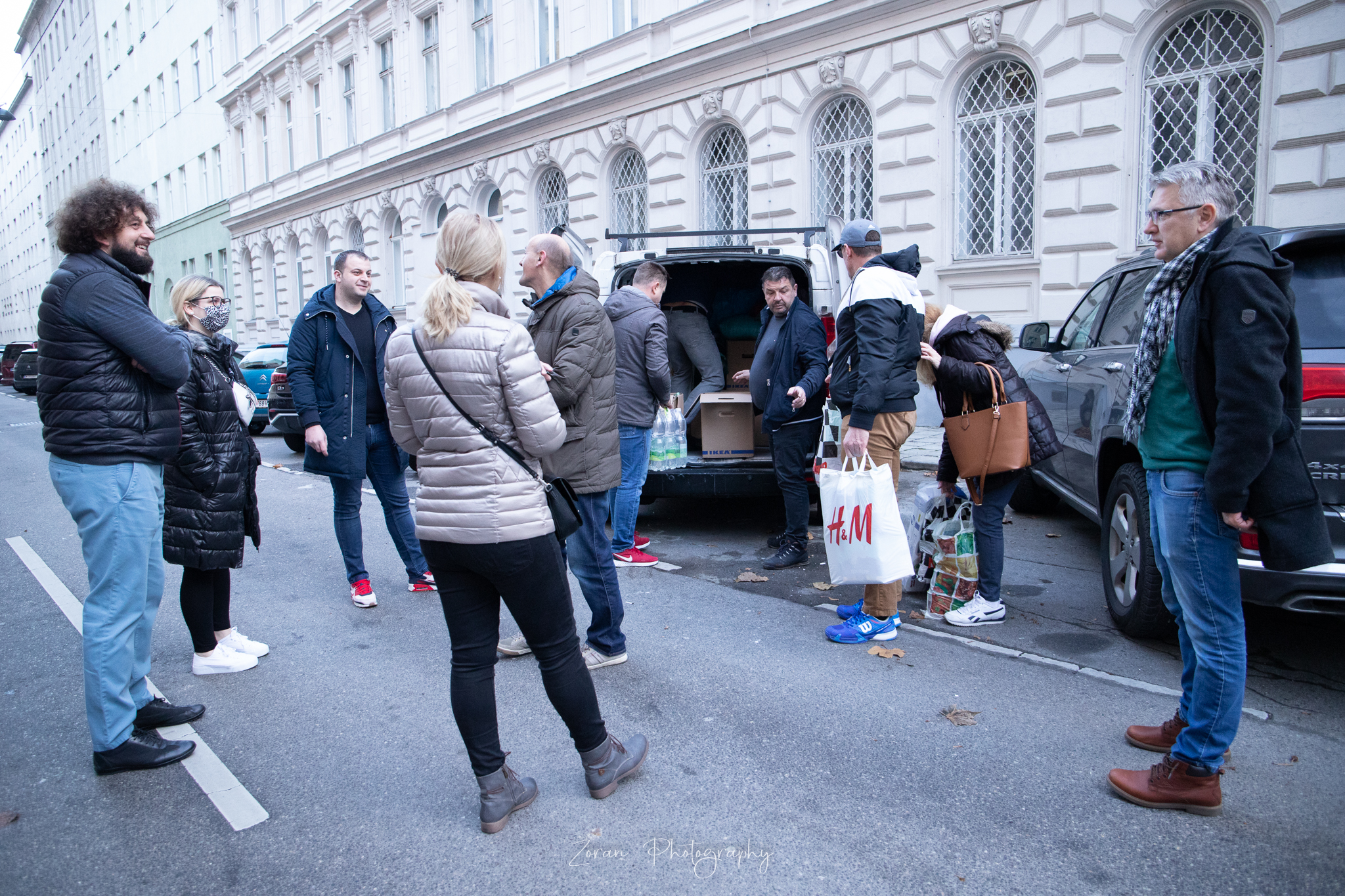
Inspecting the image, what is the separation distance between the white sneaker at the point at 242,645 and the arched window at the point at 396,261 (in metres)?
20.7

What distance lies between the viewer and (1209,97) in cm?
958

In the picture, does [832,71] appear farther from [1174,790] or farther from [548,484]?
[1174,790]

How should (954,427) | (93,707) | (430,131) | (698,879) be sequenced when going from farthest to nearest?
(430,131)
(954,427)
(93,707)
(698,879)

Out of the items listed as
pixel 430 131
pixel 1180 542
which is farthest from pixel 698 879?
pixel 430 131

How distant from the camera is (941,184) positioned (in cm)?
1169

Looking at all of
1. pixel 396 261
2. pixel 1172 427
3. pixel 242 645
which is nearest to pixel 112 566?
pixel 242 645

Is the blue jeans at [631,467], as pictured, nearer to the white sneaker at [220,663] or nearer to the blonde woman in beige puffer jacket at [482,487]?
the white sneaker at [220,663]

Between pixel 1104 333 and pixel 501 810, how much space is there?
424cm

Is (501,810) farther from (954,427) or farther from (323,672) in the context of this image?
(954,427)

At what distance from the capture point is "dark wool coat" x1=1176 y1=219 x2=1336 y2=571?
2.45 metres

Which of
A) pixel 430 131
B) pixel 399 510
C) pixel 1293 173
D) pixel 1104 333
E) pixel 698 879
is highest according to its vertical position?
pixel 430 131

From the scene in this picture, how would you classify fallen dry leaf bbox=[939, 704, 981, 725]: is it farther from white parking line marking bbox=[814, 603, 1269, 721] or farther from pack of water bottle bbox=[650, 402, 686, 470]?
pack of water bottle bbox=[650, 402, 686, 470]

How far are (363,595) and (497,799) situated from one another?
270 cm

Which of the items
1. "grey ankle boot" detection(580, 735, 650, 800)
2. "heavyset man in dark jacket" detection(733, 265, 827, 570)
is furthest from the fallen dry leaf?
"heavyset man in dark jacket" detection(733, 265, 827, 570)
